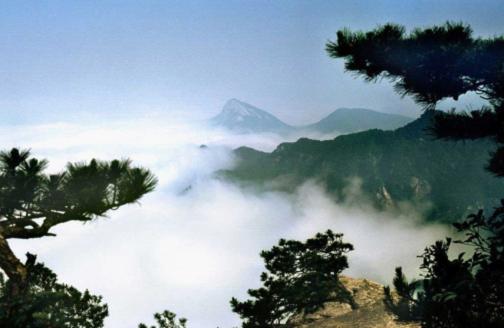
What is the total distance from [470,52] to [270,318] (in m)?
15.8

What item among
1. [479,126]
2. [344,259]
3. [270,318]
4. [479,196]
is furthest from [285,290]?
[479,196]

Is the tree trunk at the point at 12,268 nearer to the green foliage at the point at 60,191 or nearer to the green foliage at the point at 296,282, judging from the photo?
the green foliage at the point at 60,191

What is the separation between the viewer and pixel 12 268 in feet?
21.0

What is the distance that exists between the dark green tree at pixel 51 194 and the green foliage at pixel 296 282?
13.1 m

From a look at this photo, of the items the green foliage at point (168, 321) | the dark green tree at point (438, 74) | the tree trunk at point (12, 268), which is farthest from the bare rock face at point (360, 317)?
the tree trunk at point (12, 268)

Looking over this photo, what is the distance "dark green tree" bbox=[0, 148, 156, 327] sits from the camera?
260 inches

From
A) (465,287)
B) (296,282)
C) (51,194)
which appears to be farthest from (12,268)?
(296,282)

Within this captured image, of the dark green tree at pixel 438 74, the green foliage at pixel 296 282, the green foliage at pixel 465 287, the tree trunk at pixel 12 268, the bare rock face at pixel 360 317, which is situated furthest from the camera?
the green foliage at pixel 296 282

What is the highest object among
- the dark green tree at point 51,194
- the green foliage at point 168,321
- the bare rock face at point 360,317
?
the dark green tree at point 51,194

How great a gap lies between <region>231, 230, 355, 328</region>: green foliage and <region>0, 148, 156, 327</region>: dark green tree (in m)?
13.1

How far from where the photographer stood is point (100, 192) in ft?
21.8

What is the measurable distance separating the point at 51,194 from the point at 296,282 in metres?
15.6

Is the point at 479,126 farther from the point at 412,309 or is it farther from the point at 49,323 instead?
the point at 49,323

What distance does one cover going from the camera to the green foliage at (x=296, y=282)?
18656 mm
